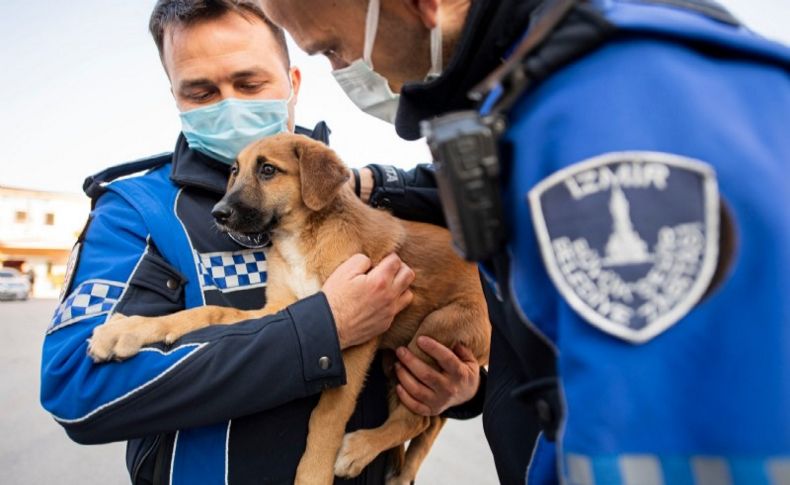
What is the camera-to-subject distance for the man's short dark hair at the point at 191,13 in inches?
94.9

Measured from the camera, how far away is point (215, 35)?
7.81 feet

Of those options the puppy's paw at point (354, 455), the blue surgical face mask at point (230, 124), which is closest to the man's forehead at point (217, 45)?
the blue surgical face mask at point (230, 124)

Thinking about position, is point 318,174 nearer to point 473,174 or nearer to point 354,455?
point 354,455

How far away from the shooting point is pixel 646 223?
619 millimetres

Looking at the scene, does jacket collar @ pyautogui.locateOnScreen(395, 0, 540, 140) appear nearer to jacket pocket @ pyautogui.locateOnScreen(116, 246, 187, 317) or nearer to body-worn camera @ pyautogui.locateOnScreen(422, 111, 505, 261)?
body-worn camera @ pyautogui.locateOnScreen(422, 111, 505, 261)

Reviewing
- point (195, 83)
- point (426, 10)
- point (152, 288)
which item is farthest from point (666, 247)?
point (195, 83)

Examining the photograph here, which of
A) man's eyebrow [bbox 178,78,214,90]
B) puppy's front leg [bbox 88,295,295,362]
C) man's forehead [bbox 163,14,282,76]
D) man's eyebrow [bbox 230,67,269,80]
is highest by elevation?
man's forehead [bbox 163,14,282,76]

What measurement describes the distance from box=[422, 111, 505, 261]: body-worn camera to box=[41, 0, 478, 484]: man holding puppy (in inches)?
46.0

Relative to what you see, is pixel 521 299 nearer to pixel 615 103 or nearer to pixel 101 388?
pixel 615 103

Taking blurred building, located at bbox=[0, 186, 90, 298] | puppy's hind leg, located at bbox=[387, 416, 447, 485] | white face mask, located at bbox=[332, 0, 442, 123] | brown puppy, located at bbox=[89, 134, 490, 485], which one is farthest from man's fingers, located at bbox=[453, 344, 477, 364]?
blurred building, located at bbox=[0, 186, 90, 298]

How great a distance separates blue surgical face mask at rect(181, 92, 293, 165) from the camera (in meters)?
2.47

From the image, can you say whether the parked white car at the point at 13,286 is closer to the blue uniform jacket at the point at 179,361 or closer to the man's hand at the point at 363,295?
the blue uniform jacket at the point at 179,361

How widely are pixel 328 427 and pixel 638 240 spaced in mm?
1839

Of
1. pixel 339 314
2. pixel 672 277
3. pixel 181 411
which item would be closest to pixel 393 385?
pixel 339 314
